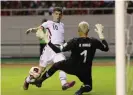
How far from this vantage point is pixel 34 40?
69.9 ft

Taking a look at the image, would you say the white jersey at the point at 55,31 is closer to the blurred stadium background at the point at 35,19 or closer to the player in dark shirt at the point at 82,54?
the player in dark shirt at the point at 82,54

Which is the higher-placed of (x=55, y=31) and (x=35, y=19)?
(x=55, y=31)

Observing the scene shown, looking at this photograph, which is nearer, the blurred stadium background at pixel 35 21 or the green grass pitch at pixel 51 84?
the green grass pitch at pixel 51 84

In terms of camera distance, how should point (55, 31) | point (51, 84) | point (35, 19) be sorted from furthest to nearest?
point (35, 19), point (51, 84), point (55, 31)

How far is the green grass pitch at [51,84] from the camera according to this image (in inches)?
393

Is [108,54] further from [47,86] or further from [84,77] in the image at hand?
[84,77]

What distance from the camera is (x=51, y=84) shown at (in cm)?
1161

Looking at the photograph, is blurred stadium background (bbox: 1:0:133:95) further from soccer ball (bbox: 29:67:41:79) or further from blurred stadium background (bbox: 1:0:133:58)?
soccer ball (bbox: 29:67:41:79)

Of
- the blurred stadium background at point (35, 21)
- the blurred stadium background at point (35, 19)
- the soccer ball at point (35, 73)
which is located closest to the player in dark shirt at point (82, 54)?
the soccer ball at point (35, 73)

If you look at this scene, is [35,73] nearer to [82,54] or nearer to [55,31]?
[55,31]

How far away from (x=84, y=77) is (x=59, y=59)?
1115 mm

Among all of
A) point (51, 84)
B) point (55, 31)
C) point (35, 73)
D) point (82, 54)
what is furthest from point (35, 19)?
point (82, 54)

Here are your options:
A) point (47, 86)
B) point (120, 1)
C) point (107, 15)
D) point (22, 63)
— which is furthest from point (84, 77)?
point (107, 15)

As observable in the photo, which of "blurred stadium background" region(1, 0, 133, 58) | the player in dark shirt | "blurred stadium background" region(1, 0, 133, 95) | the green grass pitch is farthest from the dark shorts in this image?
"blurred stadium background" region(1, 0, 133, 58)
